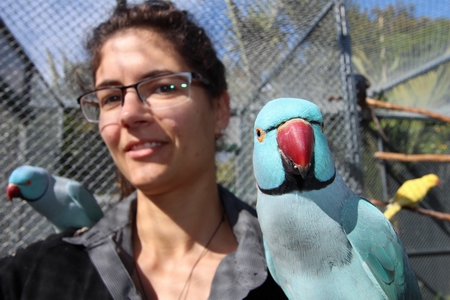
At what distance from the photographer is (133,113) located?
108 cm

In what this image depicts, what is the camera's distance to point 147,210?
3.98 feet

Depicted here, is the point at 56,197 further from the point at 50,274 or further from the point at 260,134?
the point at 260,134

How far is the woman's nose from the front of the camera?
1075 mm

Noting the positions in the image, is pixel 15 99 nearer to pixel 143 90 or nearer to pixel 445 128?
pixel 143 90

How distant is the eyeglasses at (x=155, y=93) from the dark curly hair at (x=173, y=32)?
13cm

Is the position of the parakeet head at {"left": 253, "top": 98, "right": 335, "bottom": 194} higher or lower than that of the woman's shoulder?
higher

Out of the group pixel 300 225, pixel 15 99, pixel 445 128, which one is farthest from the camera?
pixel 445 128

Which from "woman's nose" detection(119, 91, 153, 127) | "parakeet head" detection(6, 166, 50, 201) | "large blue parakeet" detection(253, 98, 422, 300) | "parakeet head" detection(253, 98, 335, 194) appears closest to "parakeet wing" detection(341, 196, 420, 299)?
"large blue parakeet" detection(253, 98, 422, 300)

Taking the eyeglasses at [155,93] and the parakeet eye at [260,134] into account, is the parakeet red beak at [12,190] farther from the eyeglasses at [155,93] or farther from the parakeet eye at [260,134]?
the parakeet eye at [260,134]

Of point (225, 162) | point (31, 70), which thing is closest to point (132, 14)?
point (31, 70)

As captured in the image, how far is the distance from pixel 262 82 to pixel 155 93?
1467mm

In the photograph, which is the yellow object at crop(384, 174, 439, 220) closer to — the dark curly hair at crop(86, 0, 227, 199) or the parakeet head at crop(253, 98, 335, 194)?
the dark curly hair at crop(86, 0, 227, 199)

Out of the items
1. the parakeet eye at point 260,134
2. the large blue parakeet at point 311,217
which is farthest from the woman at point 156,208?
the parakeet eye at point 260,134

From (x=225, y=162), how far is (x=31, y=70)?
1.45m
